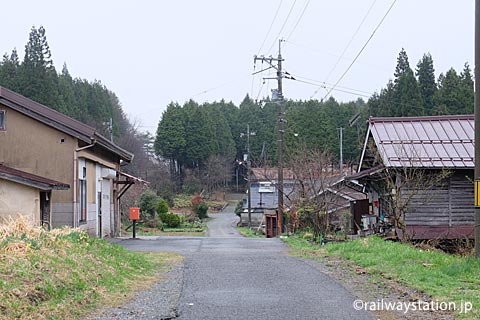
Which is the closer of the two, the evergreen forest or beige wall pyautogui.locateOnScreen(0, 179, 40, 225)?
beige wall pyautogui.locateOnScreen(0, 179, 40, 225)

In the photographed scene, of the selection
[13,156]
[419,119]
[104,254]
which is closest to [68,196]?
[13,156]

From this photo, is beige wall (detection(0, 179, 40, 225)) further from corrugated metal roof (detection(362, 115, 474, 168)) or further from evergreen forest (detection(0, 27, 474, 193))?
evergreen forest (detection(0, 27, 474, 193))

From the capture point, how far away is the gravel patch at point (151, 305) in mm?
8062

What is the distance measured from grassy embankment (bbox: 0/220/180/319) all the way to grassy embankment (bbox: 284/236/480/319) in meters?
4.45

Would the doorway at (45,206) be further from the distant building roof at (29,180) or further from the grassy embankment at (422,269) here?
the grassy embankment at (422,269)

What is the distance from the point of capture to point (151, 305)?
350 inches

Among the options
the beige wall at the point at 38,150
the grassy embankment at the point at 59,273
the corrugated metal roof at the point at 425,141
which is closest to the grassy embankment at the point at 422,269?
the corrugated metal roof at the point at 425,141

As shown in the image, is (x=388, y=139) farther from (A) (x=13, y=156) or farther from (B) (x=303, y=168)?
(A) (x=13, y=156)

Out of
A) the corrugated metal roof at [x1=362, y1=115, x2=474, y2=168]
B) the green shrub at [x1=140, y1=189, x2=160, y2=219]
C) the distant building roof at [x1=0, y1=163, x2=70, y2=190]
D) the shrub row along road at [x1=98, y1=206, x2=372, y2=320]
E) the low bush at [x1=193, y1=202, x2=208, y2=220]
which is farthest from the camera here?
the low bush at [x1=193, y1=202, x2=208, y2=220]

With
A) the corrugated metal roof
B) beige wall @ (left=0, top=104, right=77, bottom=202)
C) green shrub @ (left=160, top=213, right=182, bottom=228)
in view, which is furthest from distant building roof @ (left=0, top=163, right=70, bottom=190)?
green shrub @ (left=160, top=213, right=182, bottom=228)

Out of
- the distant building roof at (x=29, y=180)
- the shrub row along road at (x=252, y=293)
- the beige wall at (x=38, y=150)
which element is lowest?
the shrub row along road at (x=252, y=293)

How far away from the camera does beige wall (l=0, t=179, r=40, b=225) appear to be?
18.9m

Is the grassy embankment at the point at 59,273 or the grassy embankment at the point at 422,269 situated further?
the grassy embankment at the point at 422,269

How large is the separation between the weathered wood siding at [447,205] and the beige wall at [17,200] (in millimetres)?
11484
